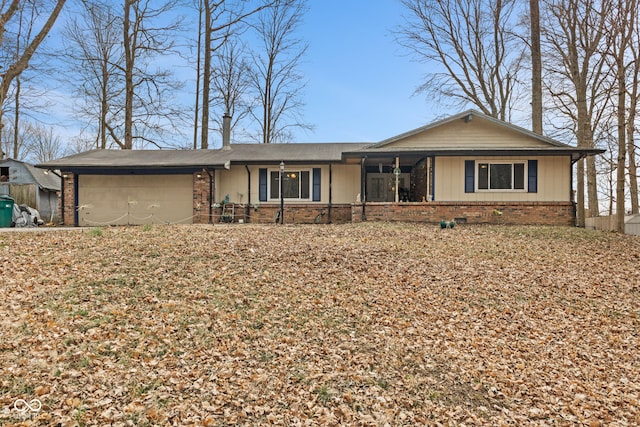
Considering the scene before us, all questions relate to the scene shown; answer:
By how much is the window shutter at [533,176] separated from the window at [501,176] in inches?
8.5

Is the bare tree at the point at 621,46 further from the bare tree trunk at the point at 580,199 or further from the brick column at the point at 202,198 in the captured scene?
the brick column at the point at 202,198

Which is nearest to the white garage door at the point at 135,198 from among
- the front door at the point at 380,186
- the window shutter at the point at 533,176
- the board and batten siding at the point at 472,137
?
the front door at the point at 380,186

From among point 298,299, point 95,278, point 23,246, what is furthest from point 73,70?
point 298,299

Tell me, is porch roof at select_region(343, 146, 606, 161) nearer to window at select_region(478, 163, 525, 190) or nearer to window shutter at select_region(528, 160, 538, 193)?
window shutter at select_region(528, 160, 538, 193)

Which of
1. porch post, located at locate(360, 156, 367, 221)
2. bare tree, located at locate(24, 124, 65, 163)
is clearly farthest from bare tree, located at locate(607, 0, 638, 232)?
bare tree, located at locate(24, 124, 65, 163)

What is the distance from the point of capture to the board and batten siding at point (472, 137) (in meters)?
13.7

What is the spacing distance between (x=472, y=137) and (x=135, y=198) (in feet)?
42.7

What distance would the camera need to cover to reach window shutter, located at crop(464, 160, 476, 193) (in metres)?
13.4

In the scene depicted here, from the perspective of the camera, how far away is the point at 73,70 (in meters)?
19.0

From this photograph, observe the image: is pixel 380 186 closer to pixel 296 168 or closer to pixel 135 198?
pixel 296 168

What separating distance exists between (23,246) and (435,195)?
1149cm

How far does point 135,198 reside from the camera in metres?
15.1

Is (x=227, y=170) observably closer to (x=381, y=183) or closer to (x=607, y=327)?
(x=381, y=183)

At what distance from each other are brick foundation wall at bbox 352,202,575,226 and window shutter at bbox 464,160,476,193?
2.01 feet
